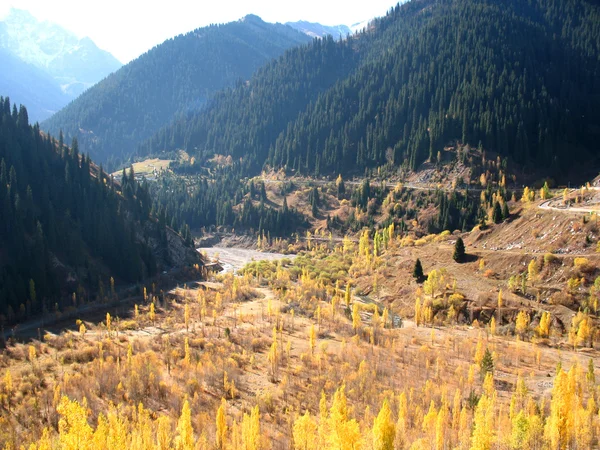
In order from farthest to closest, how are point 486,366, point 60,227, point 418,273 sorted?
point 60,227, point 418,273, point 486,366

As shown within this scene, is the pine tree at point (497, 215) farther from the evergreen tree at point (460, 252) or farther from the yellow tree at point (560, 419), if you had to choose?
the yellow tree at point (560, 419)

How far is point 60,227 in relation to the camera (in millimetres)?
141500

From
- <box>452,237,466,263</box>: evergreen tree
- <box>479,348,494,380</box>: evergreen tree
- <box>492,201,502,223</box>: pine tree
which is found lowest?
<box>479,348,494,380</box>: evergreen tree

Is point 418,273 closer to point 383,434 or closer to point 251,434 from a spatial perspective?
point 383,434

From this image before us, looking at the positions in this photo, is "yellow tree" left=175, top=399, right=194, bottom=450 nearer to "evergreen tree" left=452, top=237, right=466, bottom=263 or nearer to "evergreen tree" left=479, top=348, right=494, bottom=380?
"evergreen tree" left=479, top=348, right=494, bottom=380

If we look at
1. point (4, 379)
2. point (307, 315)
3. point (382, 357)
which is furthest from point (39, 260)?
point (382, 357)

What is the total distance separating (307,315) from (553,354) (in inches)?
2170

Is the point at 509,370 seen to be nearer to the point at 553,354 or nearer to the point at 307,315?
the point at 553,354

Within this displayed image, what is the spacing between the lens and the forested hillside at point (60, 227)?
124250 mm

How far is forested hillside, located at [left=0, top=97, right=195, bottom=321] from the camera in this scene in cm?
12425

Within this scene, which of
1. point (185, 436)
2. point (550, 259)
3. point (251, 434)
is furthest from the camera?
A: point (550, 259)

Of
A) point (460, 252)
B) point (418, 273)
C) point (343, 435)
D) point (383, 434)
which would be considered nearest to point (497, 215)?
point (460, 252)

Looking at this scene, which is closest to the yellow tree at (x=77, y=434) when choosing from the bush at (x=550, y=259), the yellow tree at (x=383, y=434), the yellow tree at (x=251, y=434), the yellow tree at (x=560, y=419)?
the yellow tree at (x=251, y=434)

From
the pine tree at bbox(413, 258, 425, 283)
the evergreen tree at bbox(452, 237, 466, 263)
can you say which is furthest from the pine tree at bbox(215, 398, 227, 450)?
the evergreen tree at bbox(452, 237, 466, 263)
